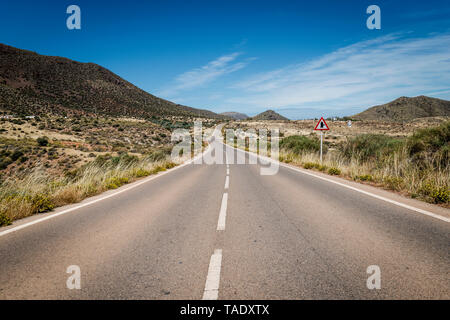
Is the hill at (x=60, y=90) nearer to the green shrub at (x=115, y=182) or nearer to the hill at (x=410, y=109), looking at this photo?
the green shrub at (x=115, y=182)

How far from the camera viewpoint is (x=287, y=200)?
6309 mm

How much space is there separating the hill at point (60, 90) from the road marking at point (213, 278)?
218 feet

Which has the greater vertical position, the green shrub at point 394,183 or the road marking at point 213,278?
the green shrub at point 394,183

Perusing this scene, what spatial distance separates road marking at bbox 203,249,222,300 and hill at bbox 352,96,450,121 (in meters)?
125

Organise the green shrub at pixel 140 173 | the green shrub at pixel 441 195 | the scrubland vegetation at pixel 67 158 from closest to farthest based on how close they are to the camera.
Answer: the green shrub at pixel 441 195, the scrubland vegetation at pixel 67 158, the green shrub at pixel 140 173


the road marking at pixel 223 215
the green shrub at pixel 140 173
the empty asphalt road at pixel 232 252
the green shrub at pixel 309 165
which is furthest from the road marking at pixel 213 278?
the green shrub at pixel 309 165

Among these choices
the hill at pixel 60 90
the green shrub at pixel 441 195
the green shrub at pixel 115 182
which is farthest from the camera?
the hill at pixel 60 90

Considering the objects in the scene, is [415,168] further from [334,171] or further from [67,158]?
[67,158]

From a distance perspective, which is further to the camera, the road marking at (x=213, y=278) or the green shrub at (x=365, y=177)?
the green shrub at (x=365, y=177)

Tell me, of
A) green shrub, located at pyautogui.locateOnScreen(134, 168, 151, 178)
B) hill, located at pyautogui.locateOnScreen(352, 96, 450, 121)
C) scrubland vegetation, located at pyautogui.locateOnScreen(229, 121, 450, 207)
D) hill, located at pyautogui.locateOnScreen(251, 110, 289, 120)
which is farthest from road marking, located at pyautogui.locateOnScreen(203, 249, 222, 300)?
hill, located at pyautogui.locateOnScreen(251, 110, 289, 120)

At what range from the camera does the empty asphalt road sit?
2418 mm

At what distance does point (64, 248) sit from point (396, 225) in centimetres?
575

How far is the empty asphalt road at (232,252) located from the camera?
2.42 metres
